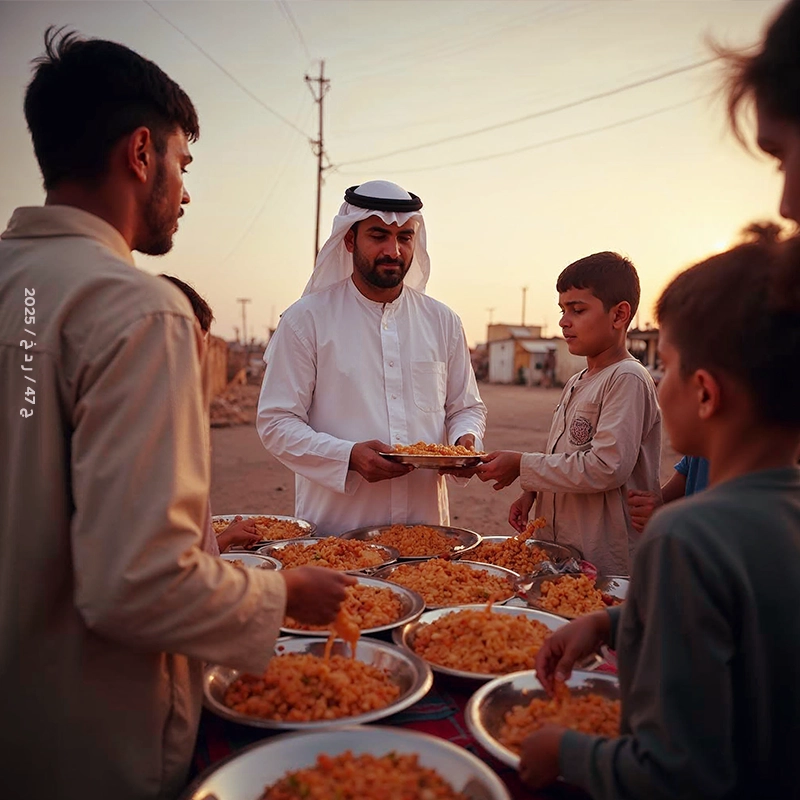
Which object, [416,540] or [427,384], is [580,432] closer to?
[416,540]

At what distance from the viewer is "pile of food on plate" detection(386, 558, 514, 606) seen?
284cm

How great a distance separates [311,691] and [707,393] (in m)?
1.38

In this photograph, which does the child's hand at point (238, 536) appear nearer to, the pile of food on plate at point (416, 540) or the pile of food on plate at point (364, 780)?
the pile of food on plate at point (416, 540)

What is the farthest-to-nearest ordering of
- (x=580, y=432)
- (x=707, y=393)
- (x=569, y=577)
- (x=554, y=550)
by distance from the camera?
(x=580, y=432)
(x=554, y=550)
(x=569, y=577)
(x=707, y=393)

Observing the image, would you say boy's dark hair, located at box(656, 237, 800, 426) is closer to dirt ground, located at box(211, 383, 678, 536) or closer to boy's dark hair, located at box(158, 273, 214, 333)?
boy's dark hair, located at box(158, 273, 214, 333)

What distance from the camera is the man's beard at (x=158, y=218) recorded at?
1792 mm

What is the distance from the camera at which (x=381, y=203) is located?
4.31 metres

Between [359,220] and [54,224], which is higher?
[359,220]

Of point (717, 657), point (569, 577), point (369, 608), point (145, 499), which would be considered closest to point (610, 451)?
point (569, 577)

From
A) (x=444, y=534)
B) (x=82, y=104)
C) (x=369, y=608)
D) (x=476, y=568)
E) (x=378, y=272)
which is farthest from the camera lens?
(x=378, y=272)

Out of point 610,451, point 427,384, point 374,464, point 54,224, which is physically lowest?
point 374,464

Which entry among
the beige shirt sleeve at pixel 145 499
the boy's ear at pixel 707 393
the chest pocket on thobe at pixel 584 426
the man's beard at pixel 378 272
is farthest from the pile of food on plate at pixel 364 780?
the man's beard at pixel 378 272

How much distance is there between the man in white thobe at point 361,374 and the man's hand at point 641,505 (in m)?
1.23

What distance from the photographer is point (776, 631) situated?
135 cm
